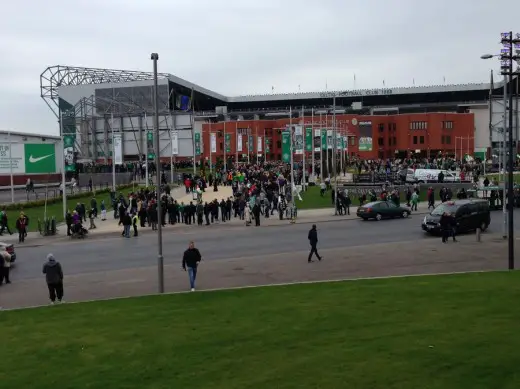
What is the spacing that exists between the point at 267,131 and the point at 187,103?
1618 cm

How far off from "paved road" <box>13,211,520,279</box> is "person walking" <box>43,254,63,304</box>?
5.66 meters

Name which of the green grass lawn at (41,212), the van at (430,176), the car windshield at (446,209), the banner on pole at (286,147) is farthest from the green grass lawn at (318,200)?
the green grass lawn at (41,212)

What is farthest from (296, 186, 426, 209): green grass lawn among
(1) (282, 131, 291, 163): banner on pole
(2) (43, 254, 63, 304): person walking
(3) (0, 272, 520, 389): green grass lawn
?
(2) (43, 254, 63, 304): person walking

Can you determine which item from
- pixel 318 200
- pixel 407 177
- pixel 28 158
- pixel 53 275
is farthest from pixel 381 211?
pixel 28 158

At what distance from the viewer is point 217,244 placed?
2828 cm

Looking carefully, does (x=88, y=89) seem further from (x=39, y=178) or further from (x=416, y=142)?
(x=416, y=142)

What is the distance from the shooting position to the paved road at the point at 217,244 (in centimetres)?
2438

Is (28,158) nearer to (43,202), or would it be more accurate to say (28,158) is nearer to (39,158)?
(39,158)

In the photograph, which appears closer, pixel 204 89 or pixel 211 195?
pixel 211 195

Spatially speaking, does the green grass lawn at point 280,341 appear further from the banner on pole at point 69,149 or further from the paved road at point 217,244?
the banner on pole at point 69,149

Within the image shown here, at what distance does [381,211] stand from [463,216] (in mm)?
7085

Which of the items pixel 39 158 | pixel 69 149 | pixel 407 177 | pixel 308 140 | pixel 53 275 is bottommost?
pixel 53 275

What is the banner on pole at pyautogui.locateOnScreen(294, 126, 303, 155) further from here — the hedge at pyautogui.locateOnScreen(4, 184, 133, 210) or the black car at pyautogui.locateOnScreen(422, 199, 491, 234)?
the black car at pyautogui.locateOnScreen(422, 199, 491, 234)

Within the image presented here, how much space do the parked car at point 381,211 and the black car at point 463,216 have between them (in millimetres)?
5941
